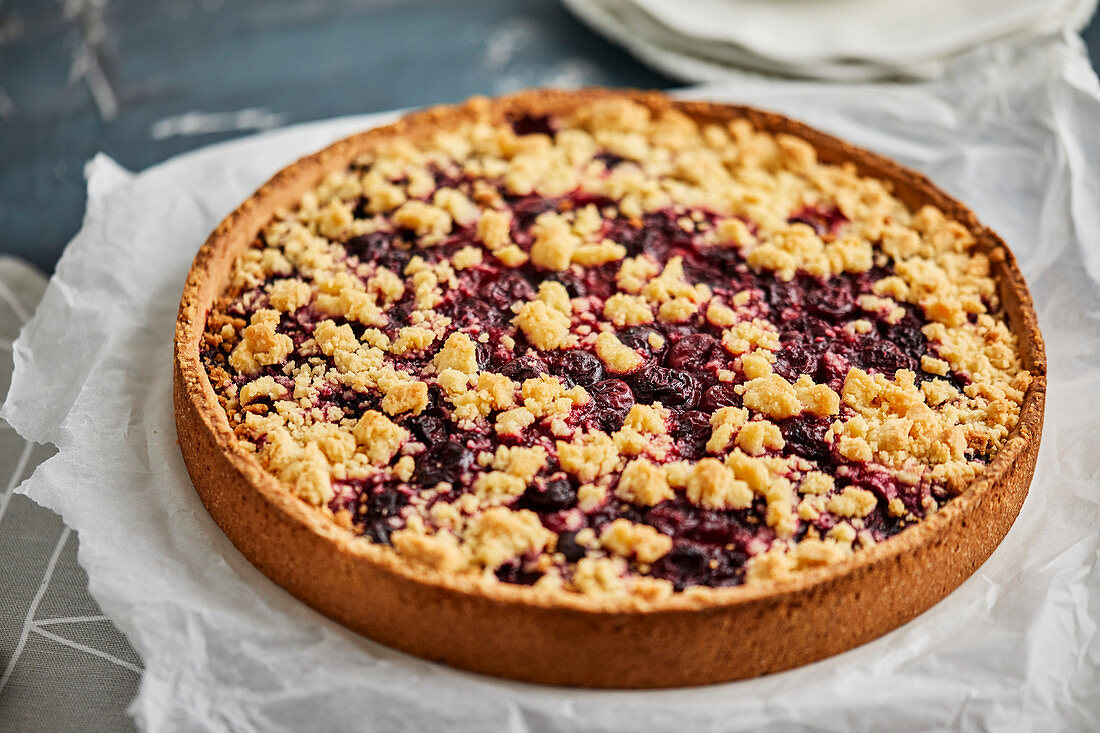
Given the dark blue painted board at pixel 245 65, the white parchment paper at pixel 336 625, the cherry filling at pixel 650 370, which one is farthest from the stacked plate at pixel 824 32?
the cherry filling at pixel 650 370

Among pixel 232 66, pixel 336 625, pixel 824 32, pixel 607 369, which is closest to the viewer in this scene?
pixel 336 625

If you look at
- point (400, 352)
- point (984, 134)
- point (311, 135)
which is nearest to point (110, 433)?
point (400, 352)

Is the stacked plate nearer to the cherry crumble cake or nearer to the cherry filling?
the cherry crumble cake

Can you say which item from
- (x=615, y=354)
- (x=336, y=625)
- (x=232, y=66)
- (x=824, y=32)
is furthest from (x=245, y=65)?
(x=336, y=625)

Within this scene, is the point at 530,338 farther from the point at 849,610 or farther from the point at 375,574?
the point at 849,610

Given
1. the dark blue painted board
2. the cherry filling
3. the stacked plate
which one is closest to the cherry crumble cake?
the cherry filling

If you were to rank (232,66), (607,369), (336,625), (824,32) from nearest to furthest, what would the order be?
(336,625)
(607,369)
(824,32)
(232,66)

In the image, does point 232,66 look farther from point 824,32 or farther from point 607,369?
point 607,369
